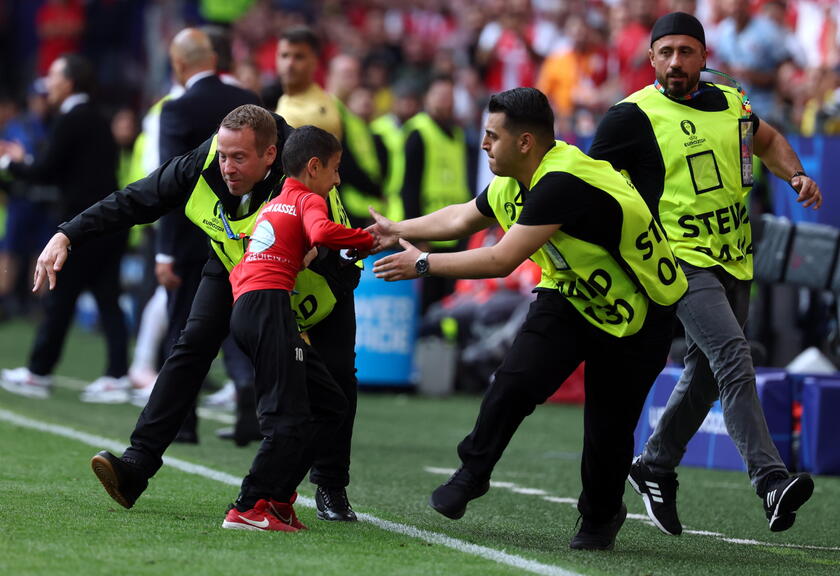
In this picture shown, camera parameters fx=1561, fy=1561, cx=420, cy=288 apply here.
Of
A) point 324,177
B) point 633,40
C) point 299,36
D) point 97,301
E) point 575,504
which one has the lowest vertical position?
point 575,504

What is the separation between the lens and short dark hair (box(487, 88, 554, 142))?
5.48 meters

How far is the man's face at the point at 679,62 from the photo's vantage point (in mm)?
6395

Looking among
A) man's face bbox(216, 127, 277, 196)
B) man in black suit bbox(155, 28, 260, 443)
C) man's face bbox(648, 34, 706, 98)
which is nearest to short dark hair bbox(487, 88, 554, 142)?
man's face bbox(216, 127, 277, 196)

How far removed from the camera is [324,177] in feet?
18.9

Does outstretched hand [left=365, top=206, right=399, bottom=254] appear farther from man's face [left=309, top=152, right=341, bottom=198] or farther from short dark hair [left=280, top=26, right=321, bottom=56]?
short dark hair [left=280, top=26, right=321, bottom=56]

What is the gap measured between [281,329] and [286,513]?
27.1 inches

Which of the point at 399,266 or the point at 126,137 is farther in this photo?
the point at 126,137

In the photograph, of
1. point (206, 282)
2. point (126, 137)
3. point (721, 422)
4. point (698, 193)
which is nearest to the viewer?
point (206, 282)

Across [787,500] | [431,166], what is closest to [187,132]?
[787,500]

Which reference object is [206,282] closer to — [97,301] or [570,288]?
[570,288]

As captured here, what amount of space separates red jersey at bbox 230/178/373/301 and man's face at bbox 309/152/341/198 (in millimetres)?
41

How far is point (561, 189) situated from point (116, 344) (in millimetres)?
6521

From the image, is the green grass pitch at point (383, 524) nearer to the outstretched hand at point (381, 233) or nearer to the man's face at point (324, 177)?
the outstretched hand at point (381, 233)

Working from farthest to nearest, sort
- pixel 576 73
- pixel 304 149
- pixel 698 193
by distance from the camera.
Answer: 1. pixel 576 73
2. pixel 698 193
3. pixel 304 149
